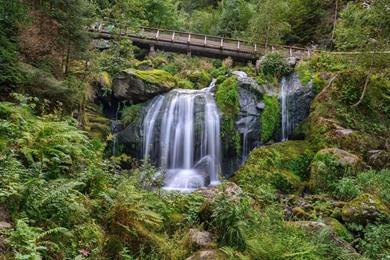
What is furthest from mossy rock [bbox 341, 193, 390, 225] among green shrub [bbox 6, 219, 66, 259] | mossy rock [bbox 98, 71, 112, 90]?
mossy rock [bbox 98, 71, 112, 90]

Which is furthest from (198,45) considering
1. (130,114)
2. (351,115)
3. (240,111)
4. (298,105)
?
(351,115)

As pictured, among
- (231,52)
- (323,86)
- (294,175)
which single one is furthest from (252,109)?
(231,52)

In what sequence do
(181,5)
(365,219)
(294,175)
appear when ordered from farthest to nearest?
(181,5)
(294,175)
(365,219)

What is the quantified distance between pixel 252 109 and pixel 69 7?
870cm

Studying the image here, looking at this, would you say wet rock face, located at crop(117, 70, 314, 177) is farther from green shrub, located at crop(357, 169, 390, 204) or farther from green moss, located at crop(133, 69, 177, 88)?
green shrub, located at crop(357, 169, 390, 204)

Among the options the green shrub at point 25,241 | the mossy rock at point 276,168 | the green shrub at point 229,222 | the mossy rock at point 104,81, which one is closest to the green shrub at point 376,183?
the mossy rock at point 276,168

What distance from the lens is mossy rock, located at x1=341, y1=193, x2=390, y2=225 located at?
28.3ft

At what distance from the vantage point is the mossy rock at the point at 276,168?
12.3 metres

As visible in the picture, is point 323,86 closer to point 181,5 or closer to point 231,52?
point 231,52

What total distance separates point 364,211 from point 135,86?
36.4 ft

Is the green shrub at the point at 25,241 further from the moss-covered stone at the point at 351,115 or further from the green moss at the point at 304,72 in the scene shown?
the green moss at the point at 304,72

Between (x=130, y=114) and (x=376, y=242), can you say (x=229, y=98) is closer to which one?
(x=130, y=114)

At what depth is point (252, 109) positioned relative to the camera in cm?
1622

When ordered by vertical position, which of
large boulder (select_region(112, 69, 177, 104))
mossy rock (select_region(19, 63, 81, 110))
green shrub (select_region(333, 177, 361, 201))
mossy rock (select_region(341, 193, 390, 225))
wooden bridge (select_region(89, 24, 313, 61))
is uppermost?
wooden bridge (select_region(89, 24, 313, 61))
